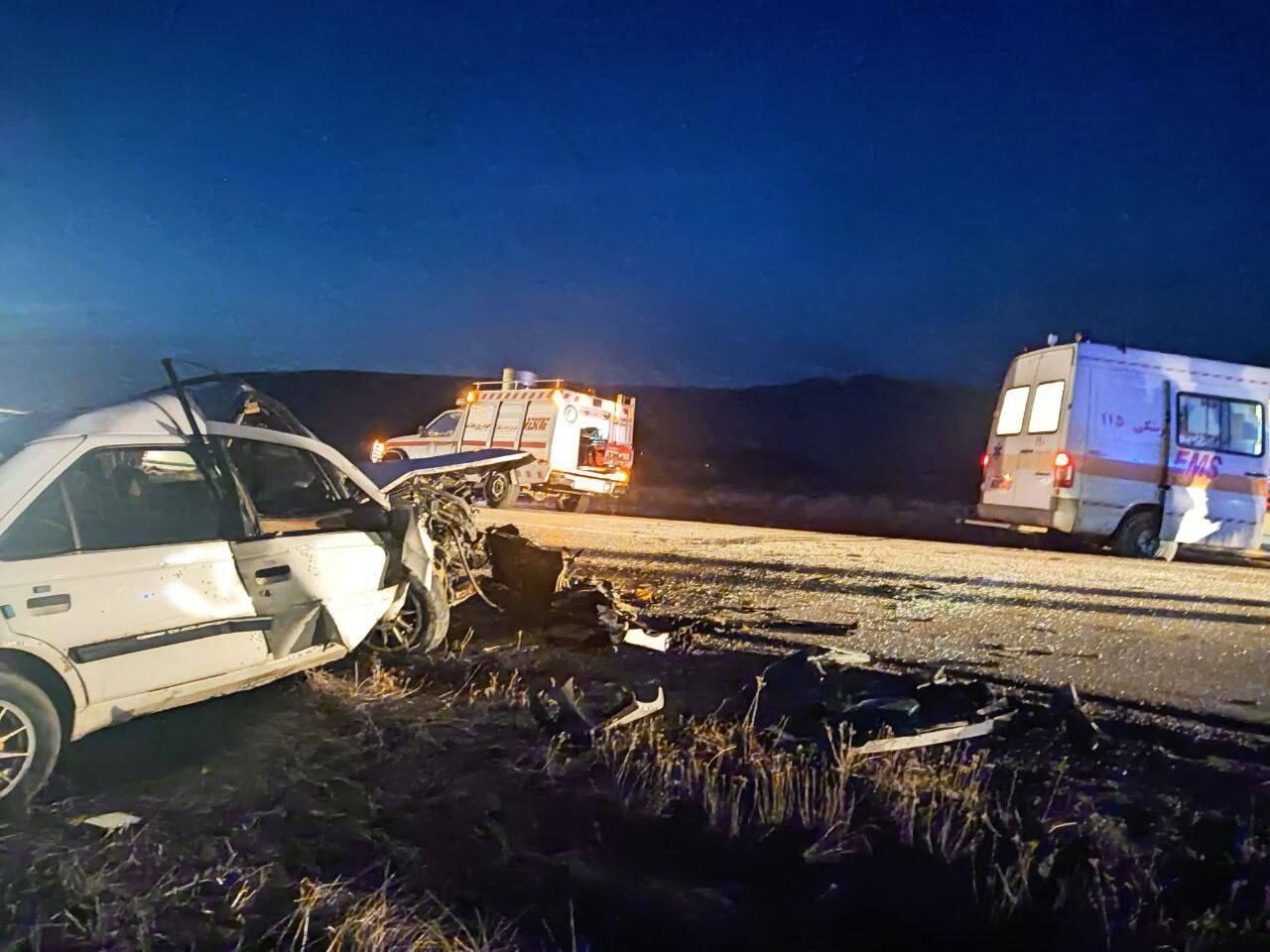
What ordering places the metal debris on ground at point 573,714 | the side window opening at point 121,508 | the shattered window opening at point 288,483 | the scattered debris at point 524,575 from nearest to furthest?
the side window opening at point 121,508 → the metal debris on ground at point 573,714 → the shattered window opening at point 288,483 → the scattered debris at point 524,575

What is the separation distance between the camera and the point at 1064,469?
37.7ft

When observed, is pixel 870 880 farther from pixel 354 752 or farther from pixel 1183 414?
pixel 1183 414

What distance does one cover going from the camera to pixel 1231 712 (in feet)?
16.4

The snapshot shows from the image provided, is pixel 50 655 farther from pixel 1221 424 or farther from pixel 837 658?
pixel 1221 424

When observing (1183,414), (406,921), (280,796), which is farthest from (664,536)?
(406,921)

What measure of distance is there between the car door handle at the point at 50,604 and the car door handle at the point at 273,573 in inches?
35.7

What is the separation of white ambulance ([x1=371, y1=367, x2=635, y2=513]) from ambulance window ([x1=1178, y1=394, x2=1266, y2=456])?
9.48 metres

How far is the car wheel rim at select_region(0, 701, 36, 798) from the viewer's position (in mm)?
3404

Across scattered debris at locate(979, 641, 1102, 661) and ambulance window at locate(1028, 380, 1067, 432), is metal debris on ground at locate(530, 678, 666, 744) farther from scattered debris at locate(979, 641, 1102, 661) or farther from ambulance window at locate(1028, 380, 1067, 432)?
ambulance window at locate(1028, 380, 1067, 432)

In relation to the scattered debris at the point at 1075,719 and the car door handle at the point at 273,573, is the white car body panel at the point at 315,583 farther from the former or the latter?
the scattered debris at the point at 1075,719

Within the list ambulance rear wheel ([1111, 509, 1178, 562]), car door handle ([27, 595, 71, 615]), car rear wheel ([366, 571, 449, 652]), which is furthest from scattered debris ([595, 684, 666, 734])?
ambulance rear wheel ([1111, 509, 1178, 562])

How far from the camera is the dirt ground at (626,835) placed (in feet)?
9.21

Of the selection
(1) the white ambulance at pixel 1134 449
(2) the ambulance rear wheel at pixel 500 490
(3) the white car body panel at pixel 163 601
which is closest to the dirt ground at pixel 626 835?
(3) the white car body panel at pixel 163 601

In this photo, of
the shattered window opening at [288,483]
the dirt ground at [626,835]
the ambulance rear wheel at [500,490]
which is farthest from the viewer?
the ambulance rear wheel at [500,490]
